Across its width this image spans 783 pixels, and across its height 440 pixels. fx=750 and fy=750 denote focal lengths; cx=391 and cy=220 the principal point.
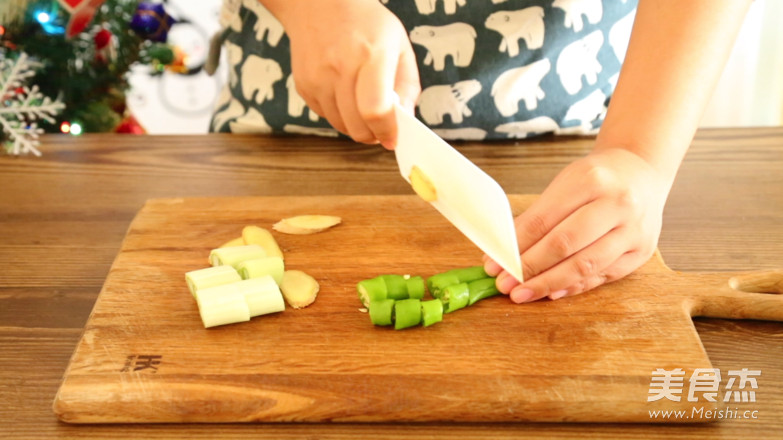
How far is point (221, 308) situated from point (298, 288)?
12 cm

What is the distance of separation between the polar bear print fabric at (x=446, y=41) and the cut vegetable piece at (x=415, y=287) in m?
0.56

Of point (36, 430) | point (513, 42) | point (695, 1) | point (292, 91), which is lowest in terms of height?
point (36, 430)

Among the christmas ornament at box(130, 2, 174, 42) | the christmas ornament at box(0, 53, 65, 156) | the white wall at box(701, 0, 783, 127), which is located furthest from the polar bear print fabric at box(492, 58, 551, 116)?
the white wall at box(701, 0, 783, 127)

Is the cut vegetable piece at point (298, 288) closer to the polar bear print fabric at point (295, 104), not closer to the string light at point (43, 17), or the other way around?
the polar bear print fabric at point (295, 104)

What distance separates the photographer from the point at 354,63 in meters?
1.10

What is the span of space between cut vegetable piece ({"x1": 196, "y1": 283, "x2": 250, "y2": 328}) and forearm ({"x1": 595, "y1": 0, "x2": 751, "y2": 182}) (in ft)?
2.03

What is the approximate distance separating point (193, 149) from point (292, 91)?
0.26 m

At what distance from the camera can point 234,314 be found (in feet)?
3.42

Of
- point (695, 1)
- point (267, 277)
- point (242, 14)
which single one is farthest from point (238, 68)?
point (695, 1)

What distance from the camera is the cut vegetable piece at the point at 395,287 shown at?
3.57 feet

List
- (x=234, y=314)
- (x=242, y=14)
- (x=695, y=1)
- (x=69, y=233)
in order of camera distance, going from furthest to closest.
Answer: (x=242, y=14) → (x=69, y=233) → (x=695, y=1) → (x=234, y=314)

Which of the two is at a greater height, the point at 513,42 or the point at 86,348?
the point at 513,42

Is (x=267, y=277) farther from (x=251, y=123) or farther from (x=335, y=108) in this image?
(x=251, y=123)

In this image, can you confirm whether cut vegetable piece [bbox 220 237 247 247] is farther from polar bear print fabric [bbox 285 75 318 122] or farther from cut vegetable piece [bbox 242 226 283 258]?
polar bear print fabric [bbox 285 75 318 122]
